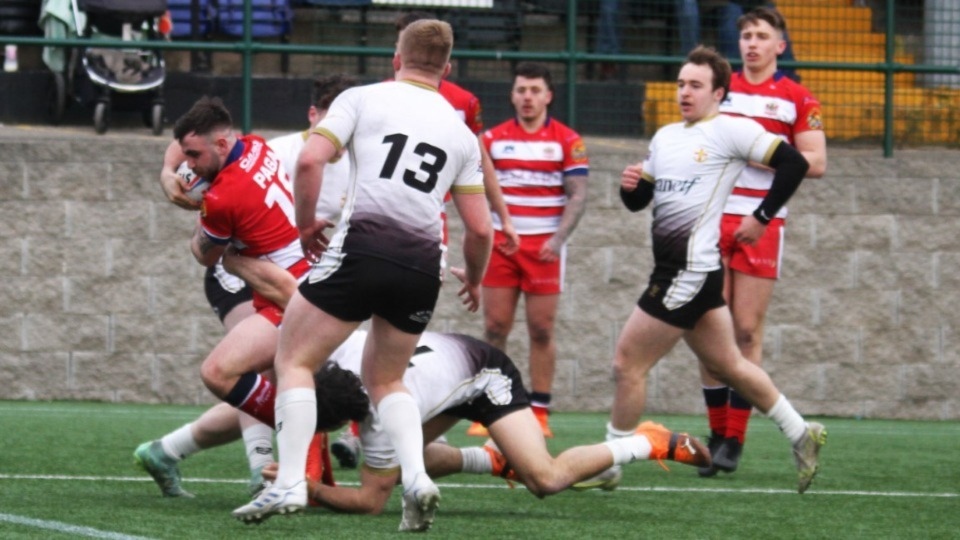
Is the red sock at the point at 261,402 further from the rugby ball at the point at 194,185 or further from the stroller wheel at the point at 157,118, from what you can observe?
the stroller wheel at the point at 157,118

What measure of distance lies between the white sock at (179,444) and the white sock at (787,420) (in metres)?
2.61

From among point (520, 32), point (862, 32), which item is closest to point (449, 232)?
point (520, 32)

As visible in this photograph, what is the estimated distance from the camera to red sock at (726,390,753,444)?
883 cm

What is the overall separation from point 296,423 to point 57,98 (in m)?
7.04

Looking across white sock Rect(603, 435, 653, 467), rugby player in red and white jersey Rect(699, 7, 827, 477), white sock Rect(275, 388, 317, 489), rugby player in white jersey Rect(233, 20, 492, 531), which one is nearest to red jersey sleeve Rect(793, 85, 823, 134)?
rugby player in red and white jersey Rect(699, 7, 827, 477)

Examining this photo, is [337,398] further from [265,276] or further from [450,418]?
[265,276]

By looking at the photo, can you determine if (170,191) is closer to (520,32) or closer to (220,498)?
(220,498)

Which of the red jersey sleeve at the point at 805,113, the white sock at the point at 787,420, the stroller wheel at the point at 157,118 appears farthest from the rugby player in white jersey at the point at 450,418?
the stroller wheel at the point at 157,118

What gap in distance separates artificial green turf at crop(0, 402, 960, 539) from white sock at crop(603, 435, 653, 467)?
21cm

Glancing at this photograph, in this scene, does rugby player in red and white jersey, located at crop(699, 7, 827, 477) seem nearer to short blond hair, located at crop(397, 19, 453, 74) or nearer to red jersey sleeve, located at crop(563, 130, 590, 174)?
red jersey sleeve, located at crop(563, 130, 590, 174)

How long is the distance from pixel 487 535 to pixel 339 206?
315cm

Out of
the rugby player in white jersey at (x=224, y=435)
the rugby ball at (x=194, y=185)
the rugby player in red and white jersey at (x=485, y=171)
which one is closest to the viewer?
the rugby player in white jersey at (x=224, y=435)

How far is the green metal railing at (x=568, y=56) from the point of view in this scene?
12.2 m

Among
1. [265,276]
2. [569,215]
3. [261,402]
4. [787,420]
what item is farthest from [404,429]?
[569,215]
